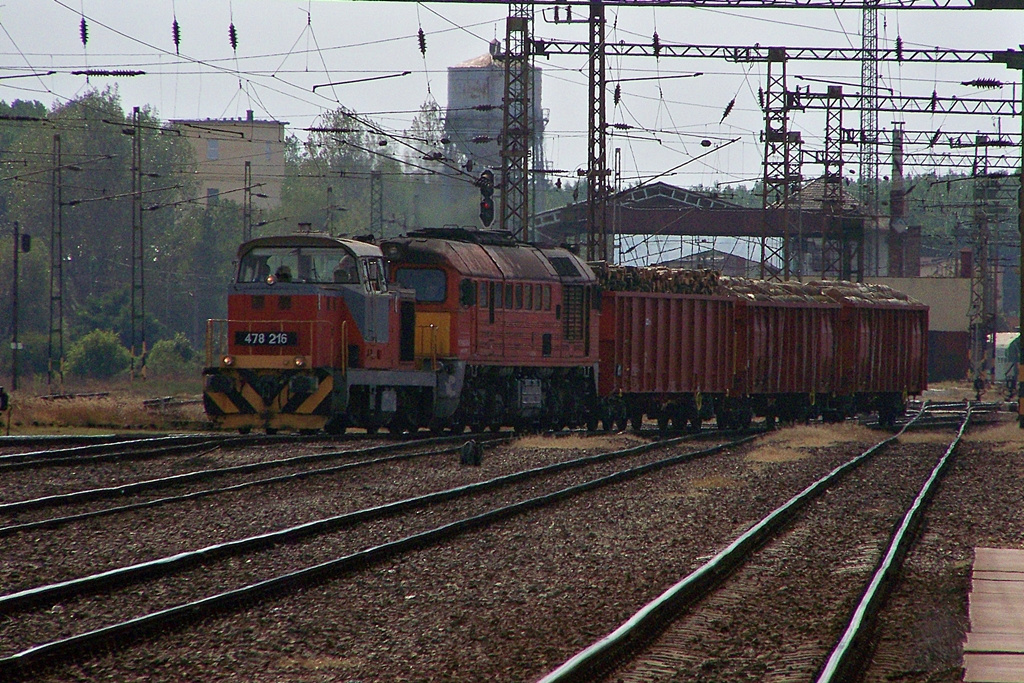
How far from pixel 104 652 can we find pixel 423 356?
1464cm

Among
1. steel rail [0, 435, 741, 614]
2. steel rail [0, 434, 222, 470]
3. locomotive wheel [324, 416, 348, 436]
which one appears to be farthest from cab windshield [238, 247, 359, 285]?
steel rail [0, 435, 741, 614]

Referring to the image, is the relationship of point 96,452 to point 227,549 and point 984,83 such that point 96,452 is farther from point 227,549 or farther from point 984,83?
point 984,83

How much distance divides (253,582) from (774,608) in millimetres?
3540

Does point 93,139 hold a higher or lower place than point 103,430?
higher

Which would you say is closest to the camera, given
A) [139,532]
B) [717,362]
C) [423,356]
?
[139,532]

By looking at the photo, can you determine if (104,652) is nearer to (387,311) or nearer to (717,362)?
(387,311)

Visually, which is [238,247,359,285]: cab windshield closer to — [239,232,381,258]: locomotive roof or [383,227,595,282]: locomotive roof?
[239,232,381,258]: locomotive roof

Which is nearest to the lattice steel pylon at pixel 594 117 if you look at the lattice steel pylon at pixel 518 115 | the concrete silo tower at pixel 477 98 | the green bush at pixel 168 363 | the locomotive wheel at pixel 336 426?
the lattice steel pylon at pixel 518 115

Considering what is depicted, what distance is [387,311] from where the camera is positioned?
2094 centimetres

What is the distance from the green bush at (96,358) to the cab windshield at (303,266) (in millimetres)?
34782

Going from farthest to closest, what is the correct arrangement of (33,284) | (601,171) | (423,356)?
(33,284) → (601,171) → (423,356)

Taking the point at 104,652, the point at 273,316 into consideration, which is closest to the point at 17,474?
the point at 273,316

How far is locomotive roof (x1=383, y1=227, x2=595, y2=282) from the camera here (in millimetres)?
21953

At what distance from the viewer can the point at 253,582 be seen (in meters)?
9.09
